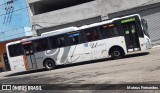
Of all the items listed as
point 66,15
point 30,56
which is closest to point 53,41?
point 30,56

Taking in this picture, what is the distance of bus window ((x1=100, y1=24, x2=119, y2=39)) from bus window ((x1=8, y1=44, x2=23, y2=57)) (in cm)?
697

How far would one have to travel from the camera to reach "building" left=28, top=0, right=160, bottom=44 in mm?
28234

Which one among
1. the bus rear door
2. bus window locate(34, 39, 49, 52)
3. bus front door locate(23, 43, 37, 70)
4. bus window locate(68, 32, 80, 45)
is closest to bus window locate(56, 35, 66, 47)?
bus window locate(68, 32, 80, 45)

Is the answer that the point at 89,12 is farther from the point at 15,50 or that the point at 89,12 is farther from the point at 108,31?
the point at 108,31

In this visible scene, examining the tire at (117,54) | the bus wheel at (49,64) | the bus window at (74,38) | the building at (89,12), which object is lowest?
the bus wheel at (49,64)

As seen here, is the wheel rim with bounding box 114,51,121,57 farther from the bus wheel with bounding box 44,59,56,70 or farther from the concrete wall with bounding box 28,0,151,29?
the concrete wall with bounding box 28,0,151,29

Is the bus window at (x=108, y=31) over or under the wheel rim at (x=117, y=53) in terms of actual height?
over

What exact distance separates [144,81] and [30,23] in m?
23.9

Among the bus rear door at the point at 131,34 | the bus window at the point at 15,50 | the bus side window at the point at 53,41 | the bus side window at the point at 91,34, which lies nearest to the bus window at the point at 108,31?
the bus side window at the point at 91,34

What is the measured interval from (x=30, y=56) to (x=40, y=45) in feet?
4.03

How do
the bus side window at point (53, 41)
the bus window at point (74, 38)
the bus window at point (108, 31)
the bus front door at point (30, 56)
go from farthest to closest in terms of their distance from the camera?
1. the bus front door at point (30, 56)
2. the bus side window at point (53, 41)
3. the bus window at point (74, 38)
4. the bus window at point (108, 31)

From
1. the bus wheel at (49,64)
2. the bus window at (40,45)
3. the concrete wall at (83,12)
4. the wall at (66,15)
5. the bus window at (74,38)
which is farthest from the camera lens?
the wall at (66,15)

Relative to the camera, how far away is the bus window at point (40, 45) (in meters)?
24.4

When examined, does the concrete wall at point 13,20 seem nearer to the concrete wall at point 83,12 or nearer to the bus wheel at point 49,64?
the concrete wall at point 83,12
